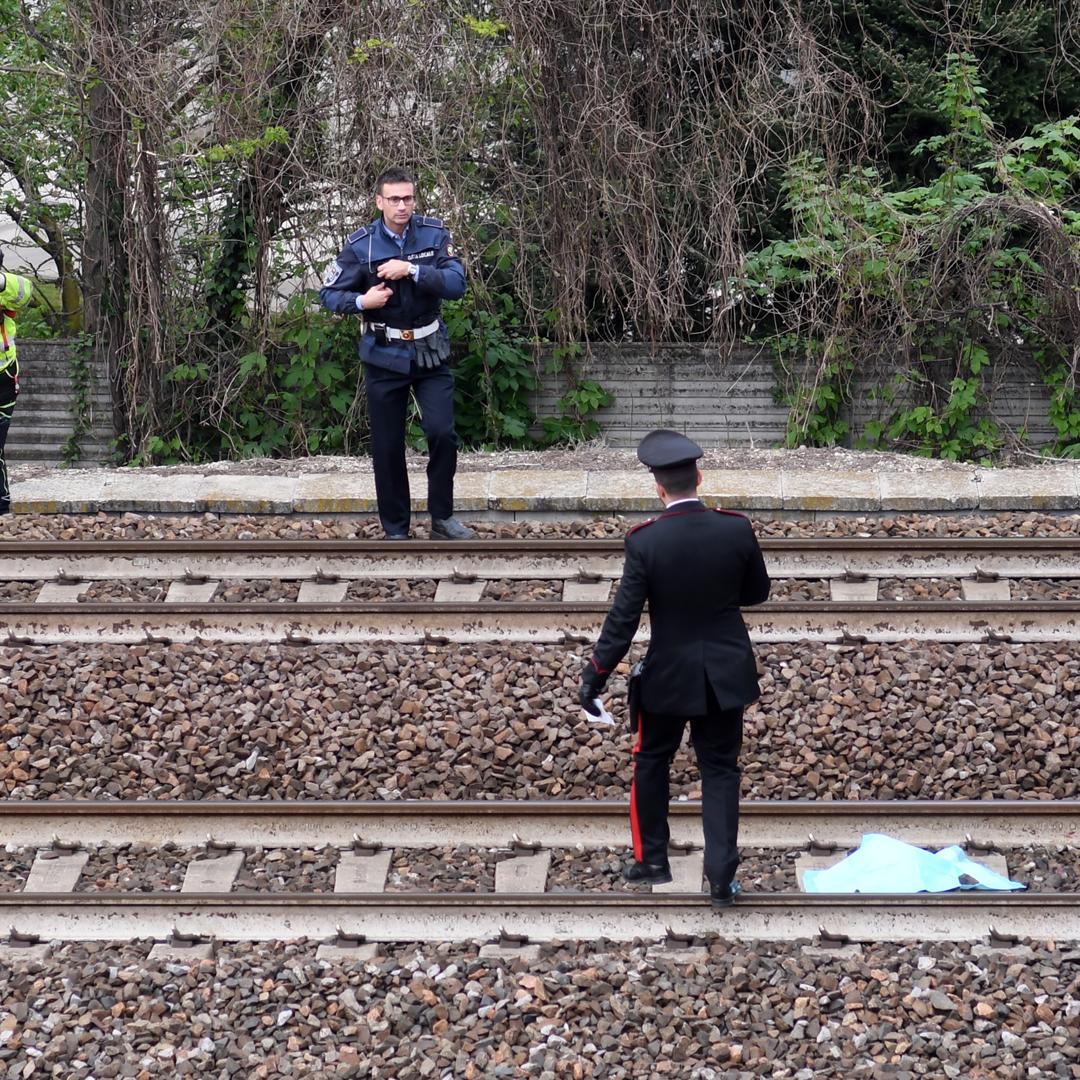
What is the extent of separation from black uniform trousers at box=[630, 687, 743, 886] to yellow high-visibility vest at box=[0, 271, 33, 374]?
572 cm

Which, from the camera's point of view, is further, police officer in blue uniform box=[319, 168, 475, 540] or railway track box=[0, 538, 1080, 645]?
police officer in blue uniform box=[319, 168, 475, 540]

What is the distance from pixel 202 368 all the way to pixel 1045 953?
28.6 ft

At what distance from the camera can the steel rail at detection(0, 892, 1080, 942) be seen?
532 centimetres

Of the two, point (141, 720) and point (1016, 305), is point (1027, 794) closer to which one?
point (141, 720)

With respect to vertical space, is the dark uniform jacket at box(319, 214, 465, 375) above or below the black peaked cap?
above

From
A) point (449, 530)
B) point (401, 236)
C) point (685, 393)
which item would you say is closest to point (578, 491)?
point (449, 530)

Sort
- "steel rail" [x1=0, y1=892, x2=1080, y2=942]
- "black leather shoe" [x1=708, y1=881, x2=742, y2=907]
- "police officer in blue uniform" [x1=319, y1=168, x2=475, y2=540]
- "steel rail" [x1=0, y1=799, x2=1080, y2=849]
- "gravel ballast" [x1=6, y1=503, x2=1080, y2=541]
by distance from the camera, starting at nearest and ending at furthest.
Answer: "steel rail" [x1=0, y1=892, x2=1080, y2=942]
"black leather shoe" [x1=708, y1=881, x2=742, y2=907]
"steel rail" [x1=0, y1=799, x2=1080, y2=849]
"police officer in blue uniform" [x1=319, y1=168, x2=475, y2=540]
"gravel ballast" [x1=6, y1=503, x2=1080, y2=541]

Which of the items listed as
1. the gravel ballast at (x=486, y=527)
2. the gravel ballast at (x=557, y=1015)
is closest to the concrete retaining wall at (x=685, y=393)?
the gravel ballast at (x=486, y=527)

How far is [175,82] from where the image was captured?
38.4ft

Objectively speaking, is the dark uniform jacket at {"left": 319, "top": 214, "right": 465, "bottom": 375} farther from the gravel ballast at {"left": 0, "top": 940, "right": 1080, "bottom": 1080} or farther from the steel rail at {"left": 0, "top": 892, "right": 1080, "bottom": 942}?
the gravel ballast at {"left": 0, "top": 940, "right": 1080, "bottom": 1080}

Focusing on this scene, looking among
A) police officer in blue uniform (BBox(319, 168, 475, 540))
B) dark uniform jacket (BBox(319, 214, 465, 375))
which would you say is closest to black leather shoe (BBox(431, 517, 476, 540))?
police officer in blue uniform (BBox(319, 168, 475, 540))

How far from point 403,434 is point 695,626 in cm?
347

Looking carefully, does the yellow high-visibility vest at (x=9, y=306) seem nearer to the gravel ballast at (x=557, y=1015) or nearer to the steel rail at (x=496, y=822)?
the steel rail at (x=496, y=822)

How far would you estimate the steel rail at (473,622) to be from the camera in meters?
7.38
